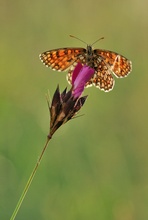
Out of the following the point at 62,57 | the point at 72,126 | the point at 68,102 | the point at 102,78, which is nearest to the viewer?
the point at 68,102

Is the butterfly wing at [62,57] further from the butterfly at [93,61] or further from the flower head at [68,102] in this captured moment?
the flower head at [68,102]

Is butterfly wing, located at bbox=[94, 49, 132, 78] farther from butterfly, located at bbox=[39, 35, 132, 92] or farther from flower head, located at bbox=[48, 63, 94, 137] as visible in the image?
flower head, located at bbox=[48, 63, 94, 137]

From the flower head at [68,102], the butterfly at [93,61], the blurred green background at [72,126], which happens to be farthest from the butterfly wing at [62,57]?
the flower head at [68,102]

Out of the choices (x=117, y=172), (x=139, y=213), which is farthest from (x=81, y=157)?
(x=139, y=213)

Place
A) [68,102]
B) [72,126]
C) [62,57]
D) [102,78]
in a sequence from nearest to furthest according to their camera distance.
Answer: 1. [68,102]
2. [102,78]
3. [62,57]
4. [72,126]

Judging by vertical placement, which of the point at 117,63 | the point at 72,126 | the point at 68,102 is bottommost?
the point at 72,126

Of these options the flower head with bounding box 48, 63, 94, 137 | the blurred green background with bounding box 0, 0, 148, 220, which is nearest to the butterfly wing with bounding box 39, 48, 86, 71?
the blurred green background with bounding box 0, 0, 148, 220

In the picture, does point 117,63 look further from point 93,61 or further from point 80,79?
point 80,79

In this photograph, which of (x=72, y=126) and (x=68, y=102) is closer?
(x=68, y=102)

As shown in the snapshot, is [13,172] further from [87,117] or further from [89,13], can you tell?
[89,13]

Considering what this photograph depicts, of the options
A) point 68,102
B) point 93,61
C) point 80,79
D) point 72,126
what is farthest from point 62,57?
point 72,126
